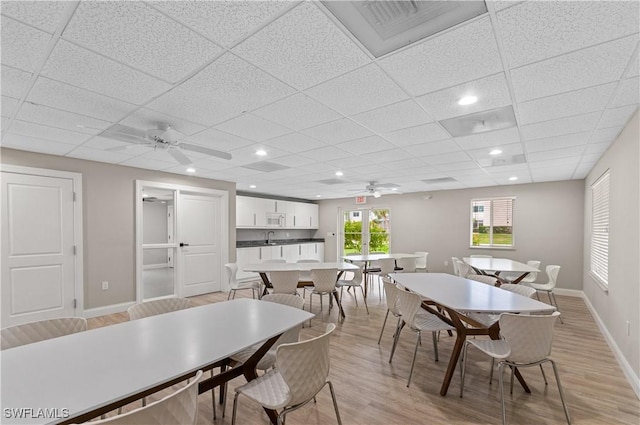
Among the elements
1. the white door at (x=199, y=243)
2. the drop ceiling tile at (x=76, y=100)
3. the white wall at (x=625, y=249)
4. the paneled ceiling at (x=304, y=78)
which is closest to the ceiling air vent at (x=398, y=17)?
the paneled ceiling at (x=304, y=78)

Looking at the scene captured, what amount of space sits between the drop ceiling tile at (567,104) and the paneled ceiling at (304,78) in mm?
18

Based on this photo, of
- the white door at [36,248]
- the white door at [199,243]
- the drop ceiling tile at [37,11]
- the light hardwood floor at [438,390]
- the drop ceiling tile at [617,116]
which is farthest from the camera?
the white door at [199,243]

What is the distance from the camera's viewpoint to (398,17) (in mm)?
1483

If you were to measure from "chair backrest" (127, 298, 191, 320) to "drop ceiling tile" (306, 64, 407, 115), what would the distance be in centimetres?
210

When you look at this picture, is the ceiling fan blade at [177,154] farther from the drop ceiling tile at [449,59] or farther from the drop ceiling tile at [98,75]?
the drop ceiling tile at [449,59]

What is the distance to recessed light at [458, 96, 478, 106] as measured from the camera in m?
2.35

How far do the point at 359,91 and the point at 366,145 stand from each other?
58.6 inches

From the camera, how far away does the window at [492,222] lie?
702 cm

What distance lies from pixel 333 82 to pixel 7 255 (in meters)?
4.80

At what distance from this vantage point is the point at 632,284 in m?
2.63

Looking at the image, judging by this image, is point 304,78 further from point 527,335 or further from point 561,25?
point 527,335

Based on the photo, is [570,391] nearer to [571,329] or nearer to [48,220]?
[571,329]

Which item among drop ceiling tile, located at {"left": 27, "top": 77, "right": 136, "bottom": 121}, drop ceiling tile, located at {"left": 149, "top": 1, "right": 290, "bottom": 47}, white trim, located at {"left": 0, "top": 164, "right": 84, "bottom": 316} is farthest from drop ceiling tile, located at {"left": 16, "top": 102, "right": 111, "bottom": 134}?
drop ceiling tile, located at {"left": 149, "top": 1, "right": 290, "bottom": 47}

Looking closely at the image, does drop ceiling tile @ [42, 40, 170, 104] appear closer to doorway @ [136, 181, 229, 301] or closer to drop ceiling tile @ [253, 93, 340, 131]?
drop ceiling tile @ [253, 93, 340, 131]
